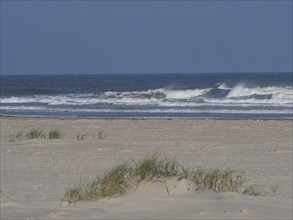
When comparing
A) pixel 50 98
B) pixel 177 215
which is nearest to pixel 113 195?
pixel 177 215

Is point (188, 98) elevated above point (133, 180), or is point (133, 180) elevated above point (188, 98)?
point (133, 180)

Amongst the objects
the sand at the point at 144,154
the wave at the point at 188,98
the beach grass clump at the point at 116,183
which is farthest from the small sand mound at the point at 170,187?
the wave at the point at 188,98

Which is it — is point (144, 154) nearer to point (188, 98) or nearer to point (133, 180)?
point (133, 180)

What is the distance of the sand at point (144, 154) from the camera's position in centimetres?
607

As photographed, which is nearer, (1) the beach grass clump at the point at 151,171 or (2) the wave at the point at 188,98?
(1) the beach grass clump at the point at 151,171

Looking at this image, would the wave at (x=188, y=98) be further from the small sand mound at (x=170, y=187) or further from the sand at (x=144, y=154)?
the small sand mound at (x=170, y=187)

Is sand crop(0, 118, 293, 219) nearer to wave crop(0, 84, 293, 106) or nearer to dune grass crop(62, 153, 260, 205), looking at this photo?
dune grass crop(62, 153, 260, 205)

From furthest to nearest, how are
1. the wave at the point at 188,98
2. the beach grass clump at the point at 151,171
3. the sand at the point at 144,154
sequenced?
1. the wave at the point at 188,98
2. the beach grass clump at the point at 151,171
3. the sand at the point at 144,154

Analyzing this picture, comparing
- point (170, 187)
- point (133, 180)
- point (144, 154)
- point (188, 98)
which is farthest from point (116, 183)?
point (188, 98)

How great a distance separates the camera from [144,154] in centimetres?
1377

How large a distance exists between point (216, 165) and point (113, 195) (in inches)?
230

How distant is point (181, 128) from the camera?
2122cm

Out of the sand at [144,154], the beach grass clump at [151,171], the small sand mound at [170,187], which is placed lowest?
the sand at [144,154]

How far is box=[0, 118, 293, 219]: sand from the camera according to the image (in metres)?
6.07
